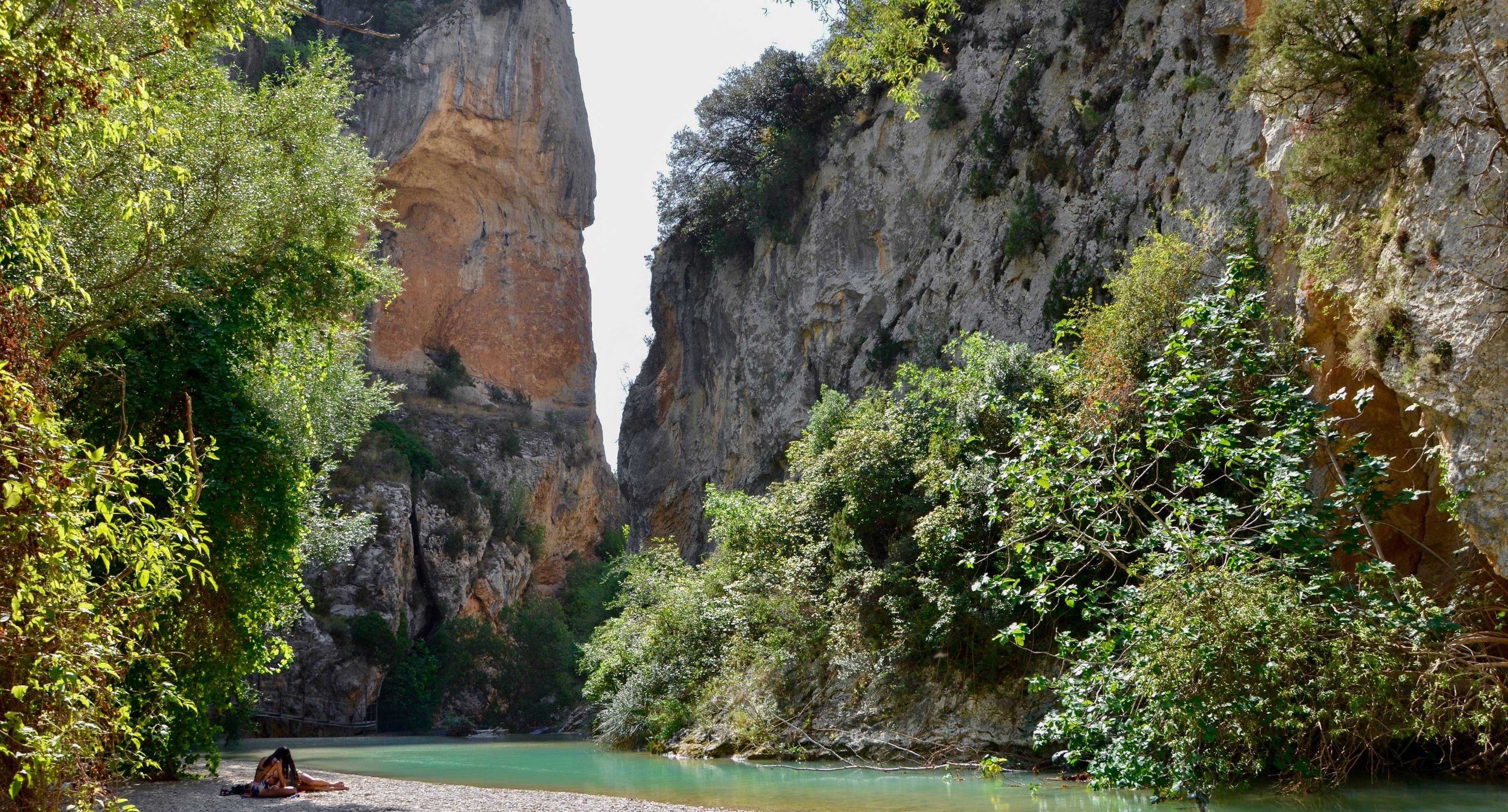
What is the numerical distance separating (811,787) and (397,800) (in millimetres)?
4595

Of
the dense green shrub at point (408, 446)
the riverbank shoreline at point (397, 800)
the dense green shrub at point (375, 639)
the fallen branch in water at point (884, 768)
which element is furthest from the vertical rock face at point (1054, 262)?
the dense green shrub at point (375, 639)

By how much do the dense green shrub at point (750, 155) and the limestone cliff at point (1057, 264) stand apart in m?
0.93

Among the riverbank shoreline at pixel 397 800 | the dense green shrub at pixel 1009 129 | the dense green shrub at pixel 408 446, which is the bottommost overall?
the riverbank shoreline at pixel 397 800

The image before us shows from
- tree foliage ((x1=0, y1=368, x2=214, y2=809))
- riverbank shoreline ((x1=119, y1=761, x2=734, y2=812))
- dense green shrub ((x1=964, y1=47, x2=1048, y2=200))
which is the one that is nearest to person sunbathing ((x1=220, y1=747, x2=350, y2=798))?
riverbank shoreline ((x1=119, y1=761, x2=734, y2=812))

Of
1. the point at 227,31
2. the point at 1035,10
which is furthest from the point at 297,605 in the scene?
the point at 1035,10

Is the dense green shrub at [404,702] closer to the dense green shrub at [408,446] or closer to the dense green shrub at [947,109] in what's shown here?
the dense green shrub at [408,446]

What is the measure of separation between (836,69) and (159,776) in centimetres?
2327

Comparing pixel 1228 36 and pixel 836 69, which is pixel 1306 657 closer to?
pixel 1228 36

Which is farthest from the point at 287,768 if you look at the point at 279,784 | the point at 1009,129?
the point at 1009,129

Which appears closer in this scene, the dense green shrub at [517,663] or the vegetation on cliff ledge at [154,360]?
the vegetation on cliff ledge at [154,360]

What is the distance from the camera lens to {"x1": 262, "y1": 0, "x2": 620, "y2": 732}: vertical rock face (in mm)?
39312

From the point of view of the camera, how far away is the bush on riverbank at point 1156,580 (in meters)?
7.75

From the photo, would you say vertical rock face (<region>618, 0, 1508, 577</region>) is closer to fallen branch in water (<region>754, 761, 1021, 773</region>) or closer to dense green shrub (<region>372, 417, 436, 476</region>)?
fallen branch in water (<region>754, 761, 1021, 773</region>)

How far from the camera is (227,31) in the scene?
6941 mm
